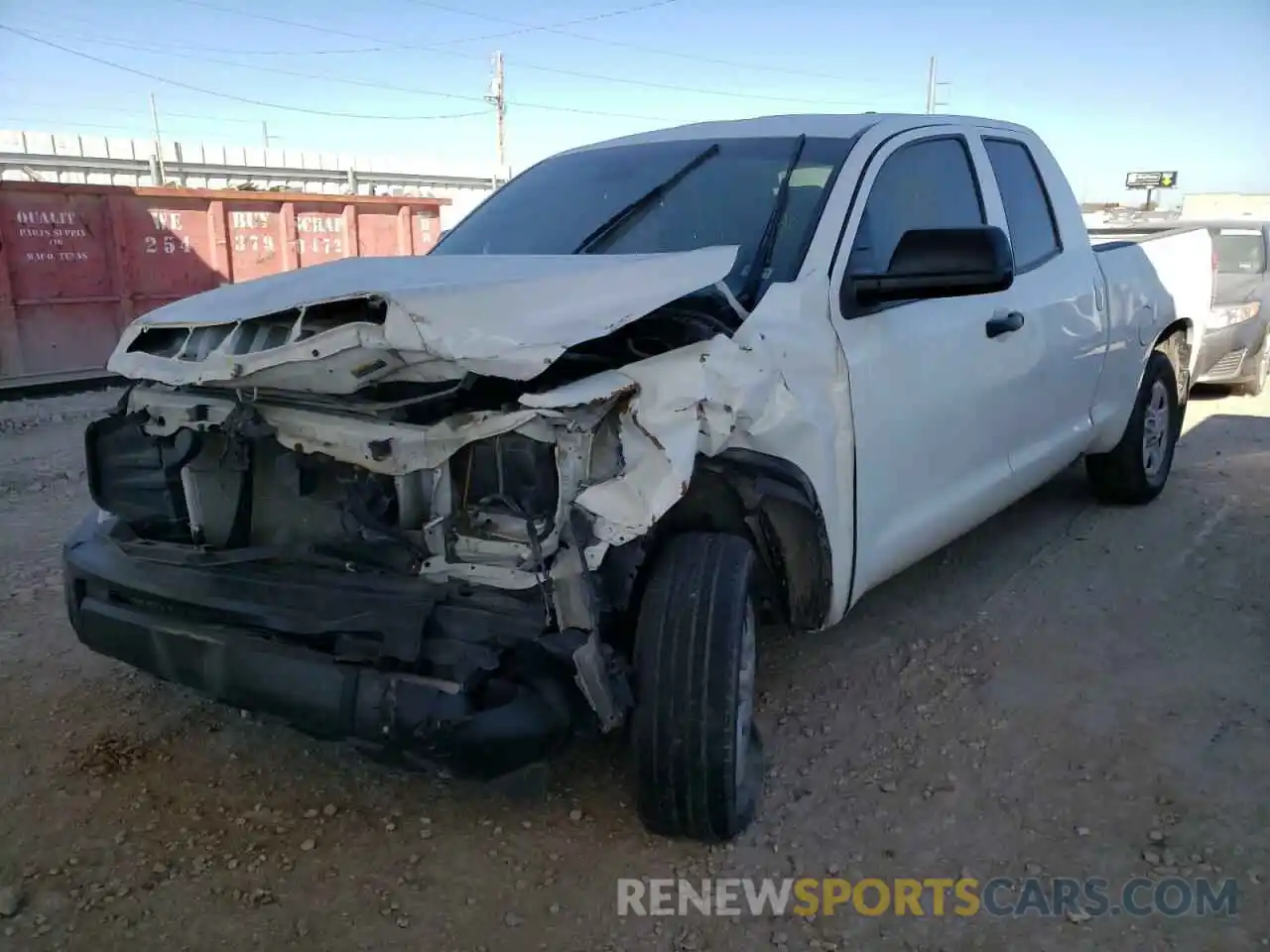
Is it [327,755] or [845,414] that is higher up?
[845,414]

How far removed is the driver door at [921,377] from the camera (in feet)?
10.7

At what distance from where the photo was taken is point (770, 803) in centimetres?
301

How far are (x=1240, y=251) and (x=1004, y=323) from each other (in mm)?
7110

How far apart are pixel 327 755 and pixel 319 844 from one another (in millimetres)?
483

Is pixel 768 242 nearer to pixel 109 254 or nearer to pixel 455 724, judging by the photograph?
pixel 455 724

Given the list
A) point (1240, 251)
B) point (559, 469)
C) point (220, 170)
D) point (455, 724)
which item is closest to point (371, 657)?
point (455, 724)

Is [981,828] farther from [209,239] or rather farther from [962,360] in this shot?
[209,239]

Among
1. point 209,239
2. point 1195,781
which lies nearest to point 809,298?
point 1195,781

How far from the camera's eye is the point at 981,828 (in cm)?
288

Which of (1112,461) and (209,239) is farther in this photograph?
(209,239)

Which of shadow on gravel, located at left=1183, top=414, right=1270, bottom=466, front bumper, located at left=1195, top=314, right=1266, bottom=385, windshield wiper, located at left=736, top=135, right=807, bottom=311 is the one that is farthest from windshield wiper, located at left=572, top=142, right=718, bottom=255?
front bumper, located at left=1195, top=314, right=1266, bottom=385

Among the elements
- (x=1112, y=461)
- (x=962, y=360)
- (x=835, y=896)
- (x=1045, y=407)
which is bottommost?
(x=835, y=896)

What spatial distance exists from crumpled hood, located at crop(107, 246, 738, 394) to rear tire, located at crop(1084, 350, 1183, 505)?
355 cm

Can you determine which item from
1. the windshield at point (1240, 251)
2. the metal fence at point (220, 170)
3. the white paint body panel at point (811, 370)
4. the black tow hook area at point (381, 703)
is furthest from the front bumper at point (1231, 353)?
the metal fence at point (220, 170)
